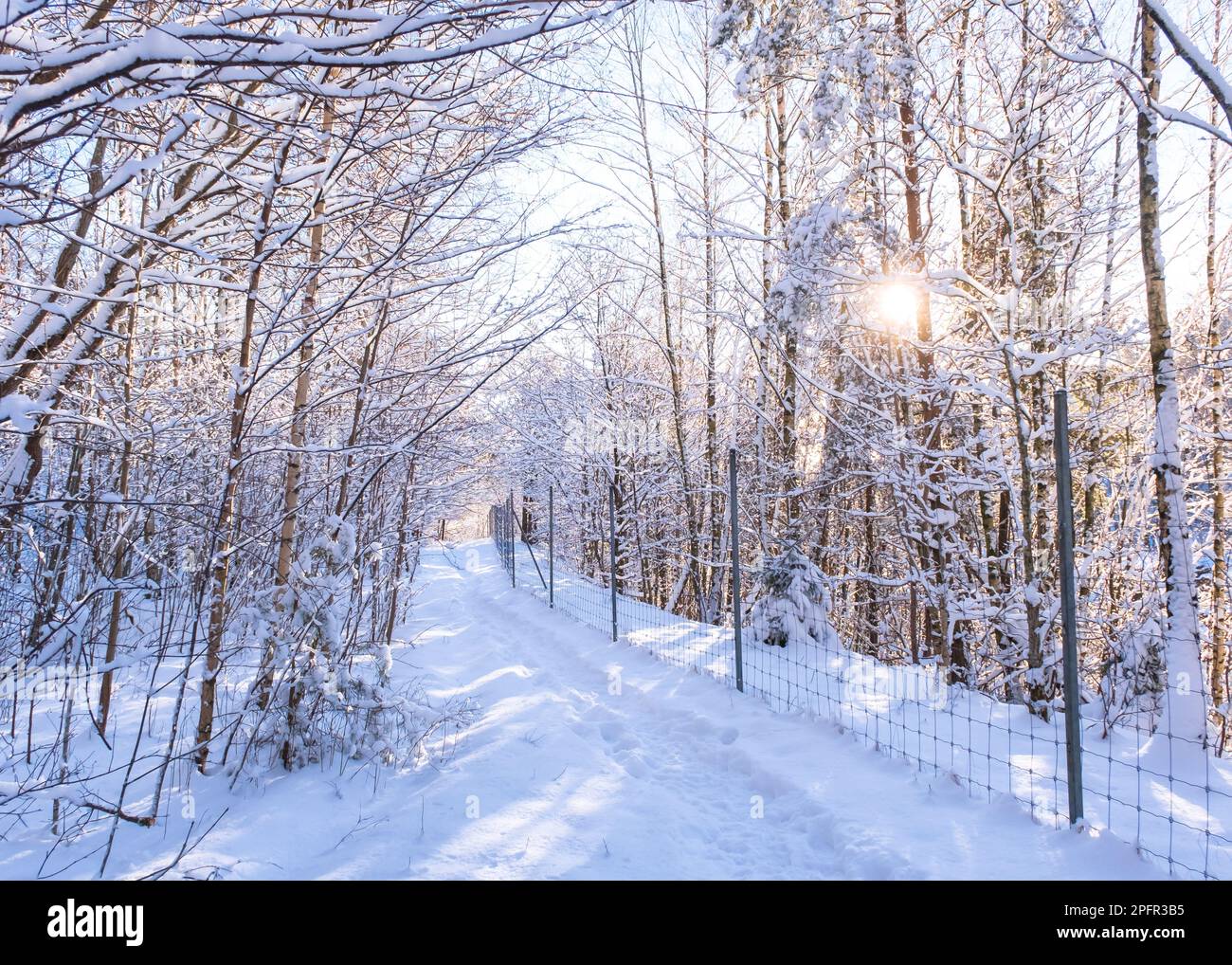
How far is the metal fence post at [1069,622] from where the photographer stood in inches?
122

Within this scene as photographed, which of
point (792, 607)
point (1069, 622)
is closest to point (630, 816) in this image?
point (1069, 622)

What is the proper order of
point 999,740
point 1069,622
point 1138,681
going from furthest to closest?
point 1138,681
point 999,740
point 1069,622

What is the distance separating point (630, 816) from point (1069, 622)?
8.01 feet

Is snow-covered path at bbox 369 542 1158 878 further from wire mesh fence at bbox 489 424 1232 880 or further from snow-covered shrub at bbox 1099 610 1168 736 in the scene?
snow-covered shrub at bbox 1099 610 1168 736

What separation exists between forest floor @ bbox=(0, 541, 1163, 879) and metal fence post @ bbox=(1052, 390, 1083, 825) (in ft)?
0.81

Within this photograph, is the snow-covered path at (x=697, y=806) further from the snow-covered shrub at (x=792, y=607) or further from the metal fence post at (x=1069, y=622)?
the snow-covered shrub at (x=792, y=607)

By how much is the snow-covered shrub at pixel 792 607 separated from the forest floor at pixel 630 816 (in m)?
2.76

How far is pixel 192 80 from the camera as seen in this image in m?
1.83

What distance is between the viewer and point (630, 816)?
3639 millimetres

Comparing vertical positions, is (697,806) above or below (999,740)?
below

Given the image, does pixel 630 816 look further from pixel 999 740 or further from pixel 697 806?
pixel 999 740

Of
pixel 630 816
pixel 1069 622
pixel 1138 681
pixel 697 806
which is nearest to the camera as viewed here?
pixel 1069 622
